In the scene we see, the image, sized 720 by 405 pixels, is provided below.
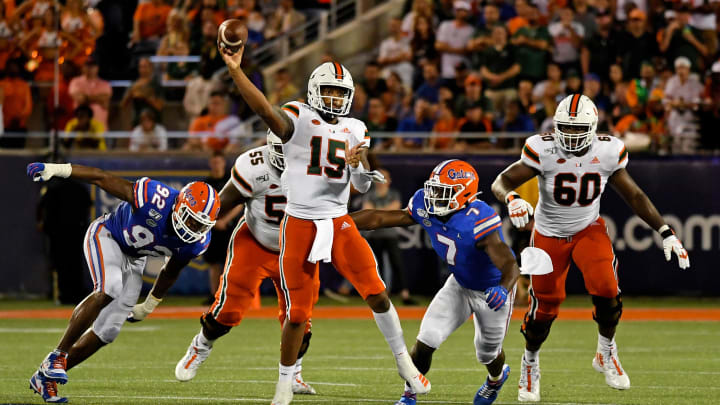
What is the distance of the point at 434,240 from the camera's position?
726cm

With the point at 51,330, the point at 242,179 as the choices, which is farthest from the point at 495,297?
the point at 51,330

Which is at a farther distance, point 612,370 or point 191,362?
point 191,362

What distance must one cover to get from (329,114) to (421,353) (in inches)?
61.5

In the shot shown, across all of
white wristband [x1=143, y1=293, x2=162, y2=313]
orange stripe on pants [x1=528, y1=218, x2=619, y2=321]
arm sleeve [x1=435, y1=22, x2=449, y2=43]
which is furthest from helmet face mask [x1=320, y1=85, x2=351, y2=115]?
arm sleeve [x1=435, y1=22, x2=449, y2=43]

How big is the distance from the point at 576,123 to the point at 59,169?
3362 mm

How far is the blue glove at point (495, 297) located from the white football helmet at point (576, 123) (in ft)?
5.26

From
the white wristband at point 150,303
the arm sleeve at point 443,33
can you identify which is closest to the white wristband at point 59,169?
the white wristband at point 150,303

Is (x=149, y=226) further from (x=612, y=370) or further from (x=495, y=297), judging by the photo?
(x=612, y=370)

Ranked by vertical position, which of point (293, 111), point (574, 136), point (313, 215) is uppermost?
point (293, 111)

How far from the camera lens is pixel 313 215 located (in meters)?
6.93

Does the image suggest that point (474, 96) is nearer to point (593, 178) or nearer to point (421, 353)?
point (593, 178)

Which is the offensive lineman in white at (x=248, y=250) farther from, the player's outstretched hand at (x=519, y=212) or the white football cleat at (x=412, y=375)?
the player's outstretched hand at (x=519, y=212)

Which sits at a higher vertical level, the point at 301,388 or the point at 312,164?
the point at 312,164

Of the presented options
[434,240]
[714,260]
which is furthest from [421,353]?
[714,260]
